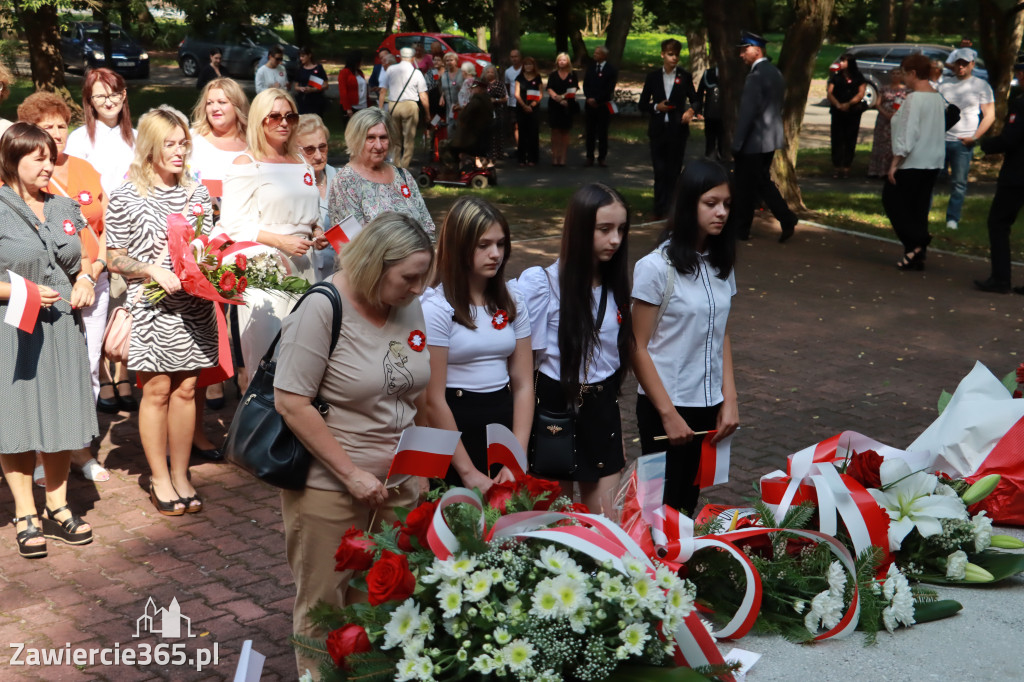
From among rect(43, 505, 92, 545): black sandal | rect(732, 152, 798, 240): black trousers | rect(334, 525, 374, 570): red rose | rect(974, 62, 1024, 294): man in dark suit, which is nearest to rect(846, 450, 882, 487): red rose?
rect(334, 525, 374, 570): red rose

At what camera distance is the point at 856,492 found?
10.3 feet

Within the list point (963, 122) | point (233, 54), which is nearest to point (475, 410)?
point (963, 122)

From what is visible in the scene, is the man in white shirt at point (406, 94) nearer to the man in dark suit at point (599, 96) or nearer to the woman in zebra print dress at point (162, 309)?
the man in dark suit at point (599, 96)

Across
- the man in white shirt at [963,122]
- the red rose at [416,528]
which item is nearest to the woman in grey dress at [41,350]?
the red rose at [416,528]

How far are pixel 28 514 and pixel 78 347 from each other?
867 millimetres

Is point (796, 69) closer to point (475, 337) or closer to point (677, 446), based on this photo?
point (677, 446)

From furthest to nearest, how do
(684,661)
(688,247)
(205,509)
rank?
(205,509)
(688,247)
(684,661)

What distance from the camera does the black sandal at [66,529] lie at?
5184mm

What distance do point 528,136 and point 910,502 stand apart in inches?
658

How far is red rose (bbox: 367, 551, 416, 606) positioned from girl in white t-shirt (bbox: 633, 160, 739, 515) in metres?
2.09

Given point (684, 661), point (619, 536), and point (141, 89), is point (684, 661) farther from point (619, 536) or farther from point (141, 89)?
point (141, 89)

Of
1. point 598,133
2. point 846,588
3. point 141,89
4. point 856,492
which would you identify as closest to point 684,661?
point 846,588

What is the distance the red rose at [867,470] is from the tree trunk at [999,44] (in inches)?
748

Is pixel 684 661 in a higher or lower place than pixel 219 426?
higher
